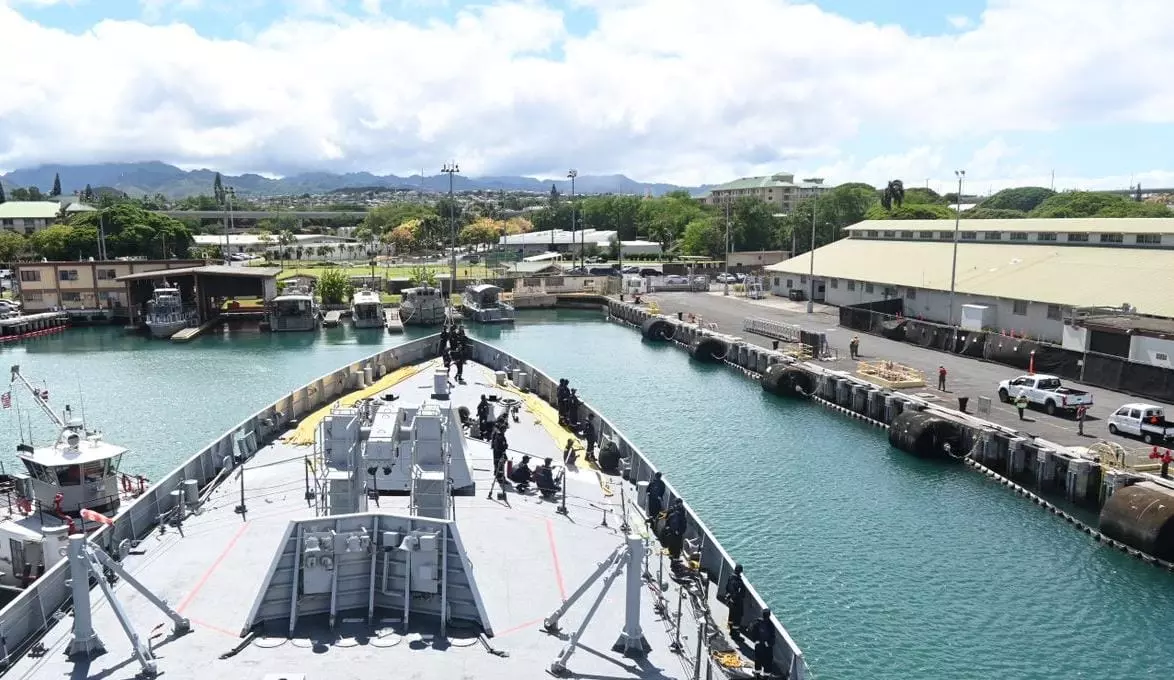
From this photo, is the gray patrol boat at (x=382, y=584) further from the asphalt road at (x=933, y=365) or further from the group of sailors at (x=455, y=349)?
the asphalt road at (x=933, y=365)

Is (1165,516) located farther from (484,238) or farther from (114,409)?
(484,238)

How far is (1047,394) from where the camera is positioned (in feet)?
119

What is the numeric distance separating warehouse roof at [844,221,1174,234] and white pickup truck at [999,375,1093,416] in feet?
89.8

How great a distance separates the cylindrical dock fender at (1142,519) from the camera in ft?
79.7

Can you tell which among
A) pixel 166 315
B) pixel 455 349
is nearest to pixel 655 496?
pixel 455 349

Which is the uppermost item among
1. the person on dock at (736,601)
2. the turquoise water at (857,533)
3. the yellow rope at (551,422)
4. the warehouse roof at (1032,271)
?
the warehouse roof at (1032,271)

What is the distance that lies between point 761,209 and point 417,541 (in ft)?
409

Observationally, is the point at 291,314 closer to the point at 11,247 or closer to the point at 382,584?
the point at 11,247

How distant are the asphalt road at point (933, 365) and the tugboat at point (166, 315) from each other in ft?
149

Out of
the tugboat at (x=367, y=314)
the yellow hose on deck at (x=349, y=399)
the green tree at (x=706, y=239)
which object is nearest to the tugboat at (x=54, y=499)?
the yellow hose on deck at (x=349, y=399)

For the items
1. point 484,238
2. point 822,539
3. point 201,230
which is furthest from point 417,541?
point 201,230

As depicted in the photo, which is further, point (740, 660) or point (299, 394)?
point (299, 394)

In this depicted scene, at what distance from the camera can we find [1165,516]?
24375mm

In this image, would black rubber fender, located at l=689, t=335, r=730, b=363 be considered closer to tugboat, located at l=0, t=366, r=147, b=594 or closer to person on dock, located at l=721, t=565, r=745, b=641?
tugboat, located at l=0, t=366, r=147, b=594
